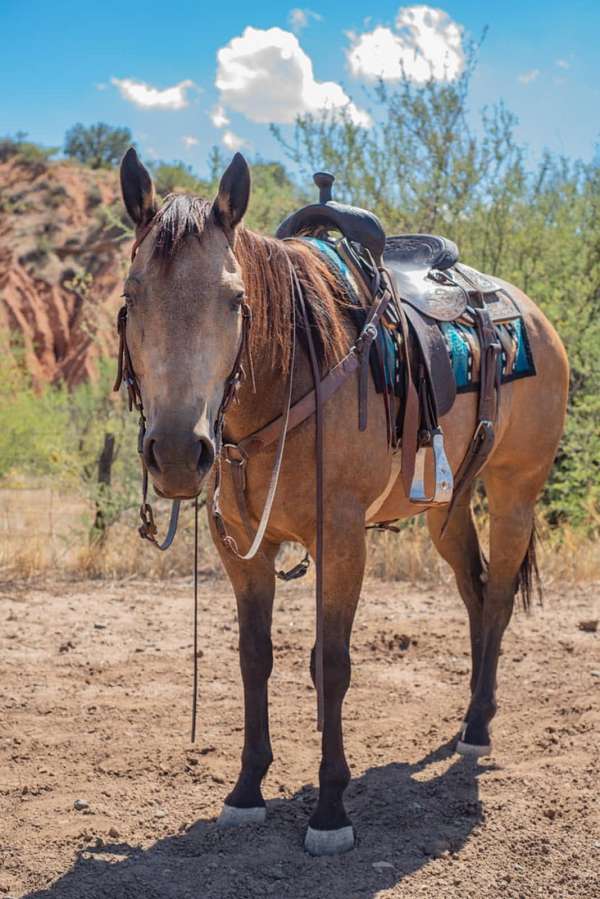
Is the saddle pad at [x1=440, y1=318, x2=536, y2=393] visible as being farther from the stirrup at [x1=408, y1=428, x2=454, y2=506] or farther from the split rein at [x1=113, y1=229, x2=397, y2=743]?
the split rein at [x1=113, y1=229, x2=397, y2=743]

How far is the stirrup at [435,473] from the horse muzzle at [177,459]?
134 cm

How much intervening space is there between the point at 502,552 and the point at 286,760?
55.3 inches

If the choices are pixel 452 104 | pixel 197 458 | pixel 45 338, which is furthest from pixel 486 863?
pixel 45 338

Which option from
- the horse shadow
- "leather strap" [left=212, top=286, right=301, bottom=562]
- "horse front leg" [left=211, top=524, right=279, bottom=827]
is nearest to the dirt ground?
the horse shadow

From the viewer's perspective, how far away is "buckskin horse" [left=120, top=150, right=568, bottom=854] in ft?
7.66

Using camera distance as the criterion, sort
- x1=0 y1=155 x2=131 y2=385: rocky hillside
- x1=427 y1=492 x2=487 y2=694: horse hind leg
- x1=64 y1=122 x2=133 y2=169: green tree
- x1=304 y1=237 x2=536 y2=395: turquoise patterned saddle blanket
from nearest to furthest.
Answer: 1. x1=304 y1=237 x2=536 y2=395: turquoise patterned saddle blanket
2. x1=427 y1=492 x2=487 y2=694: horse hind leg
3. x1=0 y1=155 x2=131 y2=385: rocky hillside
4. x1=64 y1=122 x2=133 y2=169: green tree

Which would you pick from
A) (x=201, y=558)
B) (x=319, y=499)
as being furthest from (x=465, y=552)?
(x=201, y=558)

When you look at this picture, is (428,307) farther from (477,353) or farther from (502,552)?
(502,552)

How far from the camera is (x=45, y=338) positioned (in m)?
32.1

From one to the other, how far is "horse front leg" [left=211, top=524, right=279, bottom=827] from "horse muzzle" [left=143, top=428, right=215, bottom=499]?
3.37 ft

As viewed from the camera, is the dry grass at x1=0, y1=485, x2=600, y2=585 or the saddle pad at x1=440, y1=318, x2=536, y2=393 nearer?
the saddle pad at x1=440, y1=318, x2=536, y2=393

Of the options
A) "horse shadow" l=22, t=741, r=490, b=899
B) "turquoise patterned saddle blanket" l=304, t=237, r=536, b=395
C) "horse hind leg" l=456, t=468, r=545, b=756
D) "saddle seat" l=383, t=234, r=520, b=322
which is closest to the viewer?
"horse shadow" l=22, t=741, r=490, b=899

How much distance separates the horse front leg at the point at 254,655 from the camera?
330 centimetres

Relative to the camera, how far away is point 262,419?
116 inches
